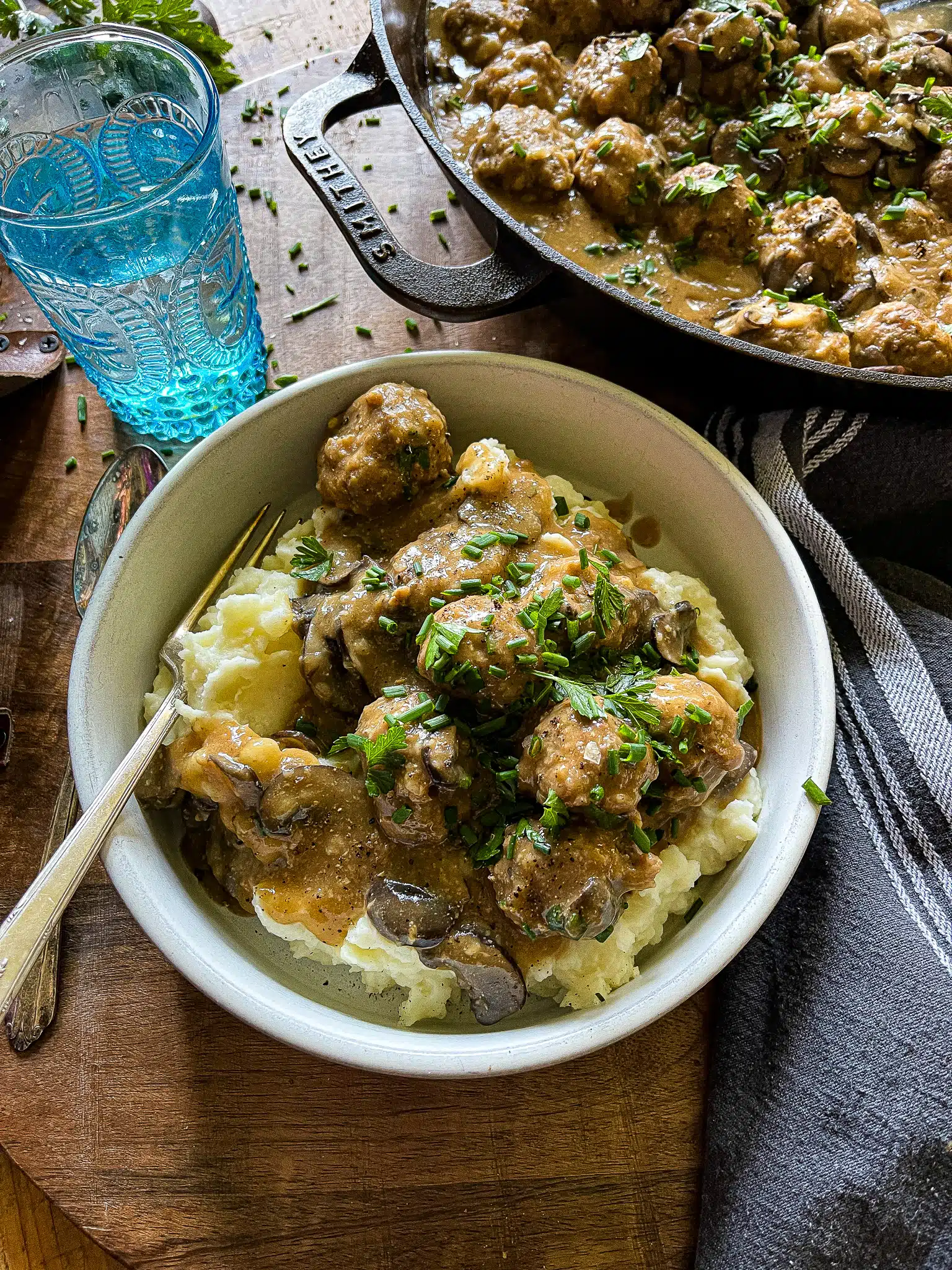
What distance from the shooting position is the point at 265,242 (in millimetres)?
4293

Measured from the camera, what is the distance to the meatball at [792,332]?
3518 mm

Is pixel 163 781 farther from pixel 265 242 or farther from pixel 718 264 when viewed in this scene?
pixel 718 264

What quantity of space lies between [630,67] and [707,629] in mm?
2341

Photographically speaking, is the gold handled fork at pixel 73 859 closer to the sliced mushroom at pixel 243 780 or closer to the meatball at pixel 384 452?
the sliced mushroom at pixel 243 780

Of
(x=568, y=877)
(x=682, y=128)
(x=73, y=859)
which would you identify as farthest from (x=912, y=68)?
(x=73, y=859)

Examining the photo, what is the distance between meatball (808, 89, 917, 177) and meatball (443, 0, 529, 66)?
4.32 ft

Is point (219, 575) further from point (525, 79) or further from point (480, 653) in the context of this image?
point (525, 79)

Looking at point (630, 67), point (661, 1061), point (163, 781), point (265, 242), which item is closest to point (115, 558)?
point (163, 781)

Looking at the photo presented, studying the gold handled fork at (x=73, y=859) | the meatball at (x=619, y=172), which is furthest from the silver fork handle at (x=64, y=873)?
the meatball at (x=619, y=172)

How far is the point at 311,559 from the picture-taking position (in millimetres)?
3316

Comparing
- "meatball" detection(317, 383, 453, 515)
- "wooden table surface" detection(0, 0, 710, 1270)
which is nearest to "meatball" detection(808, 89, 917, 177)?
"meatball" detection(317, 383, 453, 515)

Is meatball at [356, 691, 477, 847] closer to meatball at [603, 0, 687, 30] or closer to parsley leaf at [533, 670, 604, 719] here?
parsley leaf at [533, 670, 604, 719]

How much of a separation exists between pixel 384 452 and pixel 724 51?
7.49ft

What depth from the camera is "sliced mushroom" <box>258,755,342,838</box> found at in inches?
108
